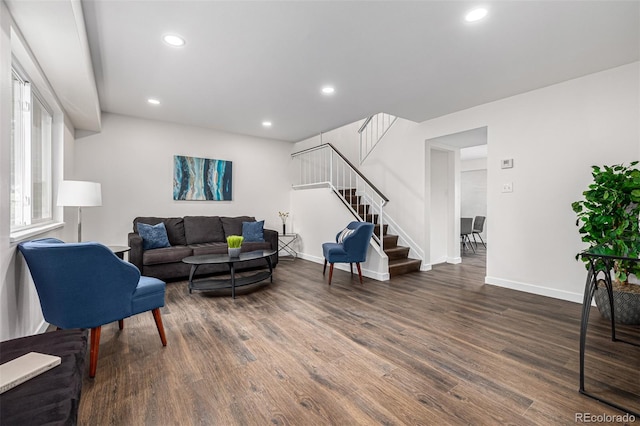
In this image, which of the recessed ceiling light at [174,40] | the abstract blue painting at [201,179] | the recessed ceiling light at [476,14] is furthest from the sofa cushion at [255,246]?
the recessed ceiling light at [476,14]

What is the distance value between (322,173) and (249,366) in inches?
208

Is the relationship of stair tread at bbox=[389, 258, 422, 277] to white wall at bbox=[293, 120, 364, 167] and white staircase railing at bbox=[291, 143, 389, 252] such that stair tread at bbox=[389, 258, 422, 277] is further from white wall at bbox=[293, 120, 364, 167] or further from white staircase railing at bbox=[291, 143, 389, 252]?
white wall at bbox=[293, 120, 364, 167]

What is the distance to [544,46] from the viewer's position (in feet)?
8.59

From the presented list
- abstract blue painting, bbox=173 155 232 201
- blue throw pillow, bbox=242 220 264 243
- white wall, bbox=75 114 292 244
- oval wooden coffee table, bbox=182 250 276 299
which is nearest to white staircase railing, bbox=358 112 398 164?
white wall, bbox=75 114 292 244

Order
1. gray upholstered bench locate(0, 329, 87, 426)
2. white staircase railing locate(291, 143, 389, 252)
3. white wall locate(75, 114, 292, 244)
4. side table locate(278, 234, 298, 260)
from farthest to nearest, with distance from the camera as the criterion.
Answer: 1. side table locate(278, 234, 298, 260)
2. white staircase railing locate(291, 143, 389, 252)
3. white wall locate(75, 114, 292, 244)
4. gray upholstered bench locate(0, 329, 87, 426)

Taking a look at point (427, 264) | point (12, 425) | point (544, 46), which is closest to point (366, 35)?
point (544, 46)

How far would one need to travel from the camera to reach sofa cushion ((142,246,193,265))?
4004mm

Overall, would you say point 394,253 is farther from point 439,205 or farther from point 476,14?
point 476,14

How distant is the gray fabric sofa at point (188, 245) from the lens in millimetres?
4031

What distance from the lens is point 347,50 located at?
273 centimetres

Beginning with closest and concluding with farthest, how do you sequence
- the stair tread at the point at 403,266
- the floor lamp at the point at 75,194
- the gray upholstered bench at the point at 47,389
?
1. the gray upholstered bench at the point at 47,389
2. the floor lamp at the point at 75,194
3. the stair tread at the point at 403,266

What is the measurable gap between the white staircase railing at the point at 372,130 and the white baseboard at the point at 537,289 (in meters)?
3.18

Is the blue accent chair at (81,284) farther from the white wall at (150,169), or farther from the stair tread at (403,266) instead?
the stair tread at (403,266)

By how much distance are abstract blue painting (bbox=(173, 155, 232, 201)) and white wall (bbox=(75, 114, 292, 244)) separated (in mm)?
106
